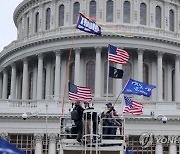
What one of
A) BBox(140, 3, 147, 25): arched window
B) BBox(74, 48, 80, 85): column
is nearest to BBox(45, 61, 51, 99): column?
BBox(74, 48, 80, 85): column

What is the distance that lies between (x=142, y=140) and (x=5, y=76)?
33603 mm

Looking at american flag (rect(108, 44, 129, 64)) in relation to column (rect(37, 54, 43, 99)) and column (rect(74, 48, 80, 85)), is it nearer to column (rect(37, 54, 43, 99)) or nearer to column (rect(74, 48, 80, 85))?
column (rect(74, 48, 80, 85))

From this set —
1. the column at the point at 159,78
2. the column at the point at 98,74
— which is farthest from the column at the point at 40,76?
the column at the point at 159,78

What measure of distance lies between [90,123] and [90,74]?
160 ft

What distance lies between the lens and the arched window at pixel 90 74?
6962 cm

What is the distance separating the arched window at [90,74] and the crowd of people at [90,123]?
4689cm

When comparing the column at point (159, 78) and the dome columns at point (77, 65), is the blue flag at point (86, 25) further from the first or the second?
the column at point (159, 78)

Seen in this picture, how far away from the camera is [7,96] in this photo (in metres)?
76.6

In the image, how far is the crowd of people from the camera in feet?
70.6

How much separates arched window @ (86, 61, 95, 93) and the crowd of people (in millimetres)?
46893

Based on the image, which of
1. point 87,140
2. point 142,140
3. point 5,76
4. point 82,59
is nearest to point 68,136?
point 87,140

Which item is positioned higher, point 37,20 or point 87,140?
point 37,20

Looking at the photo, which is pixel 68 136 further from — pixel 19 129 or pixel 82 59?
pixel 82 59

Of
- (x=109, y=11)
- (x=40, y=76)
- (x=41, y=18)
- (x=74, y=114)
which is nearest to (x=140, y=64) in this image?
(x=109, y=11)
